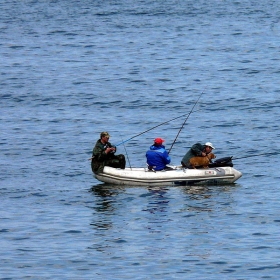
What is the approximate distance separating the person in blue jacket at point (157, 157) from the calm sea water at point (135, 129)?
2.23 feet

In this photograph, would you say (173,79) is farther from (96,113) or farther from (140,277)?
(140,277)

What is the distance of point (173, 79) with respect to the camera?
160 feet

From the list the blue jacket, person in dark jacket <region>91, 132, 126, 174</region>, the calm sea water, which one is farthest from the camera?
person in dark jacket <region>91, 132, 126, 174</region>

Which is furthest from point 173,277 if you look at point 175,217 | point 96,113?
point 96,113

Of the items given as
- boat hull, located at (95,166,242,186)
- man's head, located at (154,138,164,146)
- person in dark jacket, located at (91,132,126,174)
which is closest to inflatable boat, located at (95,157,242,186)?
boat hull, located at (95,166,242,186)

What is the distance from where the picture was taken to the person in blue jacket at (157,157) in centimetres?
2728

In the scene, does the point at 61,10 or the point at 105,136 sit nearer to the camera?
the point at 105,136

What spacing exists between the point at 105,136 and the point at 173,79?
21.5 meters

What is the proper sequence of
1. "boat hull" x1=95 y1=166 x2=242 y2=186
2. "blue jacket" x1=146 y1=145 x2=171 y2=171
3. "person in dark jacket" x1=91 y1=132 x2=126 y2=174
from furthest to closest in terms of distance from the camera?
"person in dark jacket" x1=91 y1=132 x2=126 y2=174, "blue jacket" x1=146 y1=145 x2=171 y2=171, "boat hull" x1=95 y1=166 x2=242 y2=186

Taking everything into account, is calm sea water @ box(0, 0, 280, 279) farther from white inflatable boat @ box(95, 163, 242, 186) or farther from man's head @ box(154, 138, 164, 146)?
man's head @ box(154, 138, 164, 146)

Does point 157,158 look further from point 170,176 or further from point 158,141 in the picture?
point 170,176

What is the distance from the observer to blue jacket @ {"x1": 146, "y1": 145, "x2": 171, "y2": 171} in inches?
1073

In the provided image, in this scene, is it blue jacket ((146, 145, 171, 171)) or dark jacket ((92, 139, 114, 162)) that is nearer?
blue jacket ((146, 145, 171, 171))

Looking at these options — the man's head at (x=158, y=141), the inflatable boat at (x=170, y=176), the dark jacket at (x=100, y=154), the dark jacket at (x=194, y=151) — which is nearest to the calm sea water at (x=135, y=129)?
the inflatable boat at (x=170, y=176)
